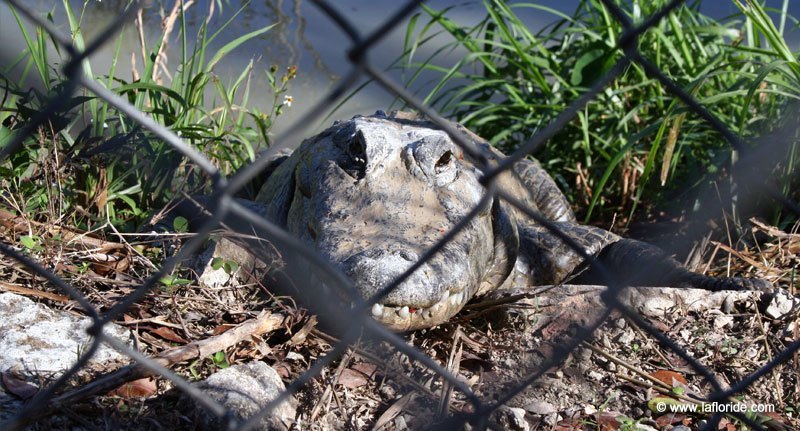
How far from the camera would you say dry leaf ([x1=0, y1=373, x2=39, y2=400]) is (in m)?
1.98

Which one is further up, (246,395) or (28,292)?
(246,395)

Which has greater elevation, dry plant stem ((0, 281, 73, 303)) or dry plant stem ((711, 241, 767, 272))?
dry plant stem ((711, 241, 767, 272))

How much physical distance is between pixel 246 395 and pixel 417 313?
0.74 m

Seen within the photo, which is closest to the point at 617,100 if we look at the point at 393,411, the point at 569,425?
the point at 569,425

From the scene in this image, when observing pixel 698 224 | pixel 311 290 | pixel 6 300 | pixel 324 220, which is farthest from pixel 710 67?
pixel 6 300

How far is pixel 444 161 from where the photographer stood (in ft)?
11.4

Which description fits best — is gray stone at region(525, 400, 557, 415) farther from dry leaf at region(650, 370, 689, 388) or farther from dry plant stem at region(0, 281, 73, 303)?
dry plant stem at region(0, 281, 73, 303)

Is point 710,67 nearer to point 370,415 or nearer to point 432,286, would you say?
point 432,286

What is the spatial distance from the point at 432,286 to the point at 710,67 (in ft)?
7.93

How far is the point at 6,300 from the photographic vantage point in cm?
242

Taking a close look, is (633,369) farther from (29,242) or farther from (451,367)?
(29,242)

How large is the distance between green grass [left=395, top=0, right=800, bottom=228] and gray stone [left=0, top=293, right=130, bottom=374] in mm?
2706

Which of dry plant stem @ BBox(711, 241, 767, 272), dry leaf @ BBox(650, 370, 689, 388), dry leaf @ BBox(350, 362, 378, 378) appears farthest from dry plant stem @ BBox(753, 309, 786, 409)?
dry leaf @ BBox(350, 362, 378, 378)

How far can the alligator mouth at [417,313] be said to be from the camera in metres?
2.50
